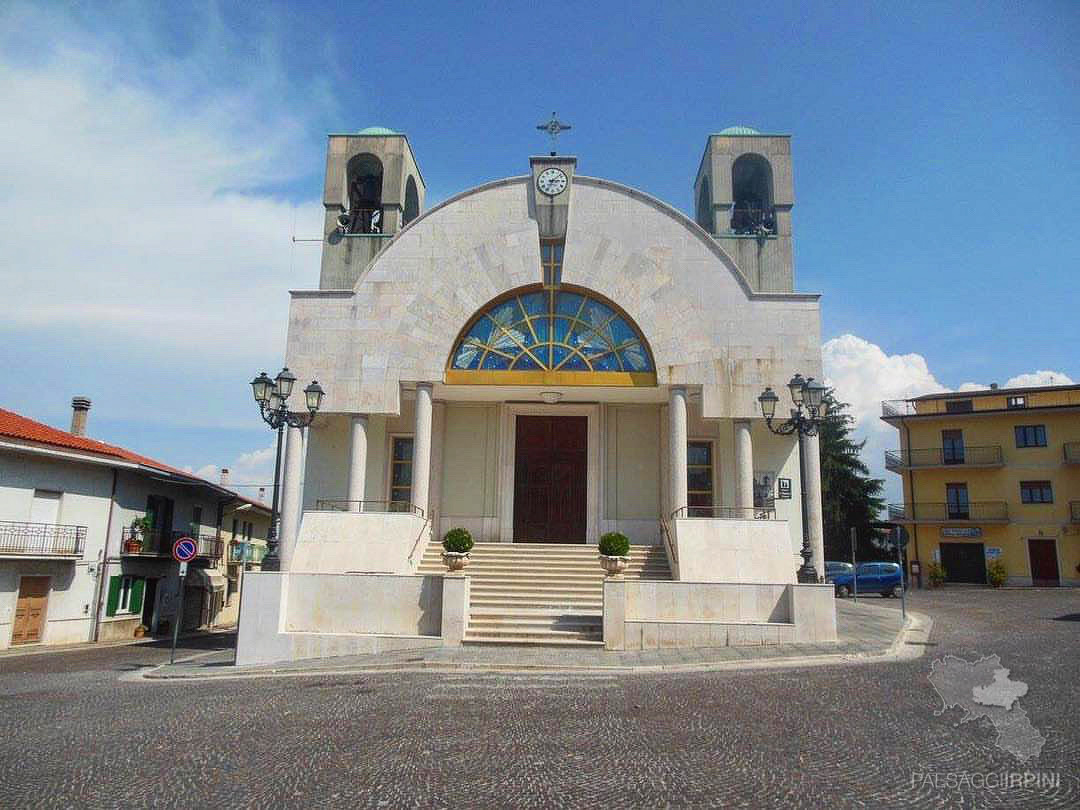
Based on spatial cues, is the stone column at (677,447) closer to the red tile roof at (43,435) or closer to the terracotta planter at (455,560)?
the terracotta planter at (455,560)

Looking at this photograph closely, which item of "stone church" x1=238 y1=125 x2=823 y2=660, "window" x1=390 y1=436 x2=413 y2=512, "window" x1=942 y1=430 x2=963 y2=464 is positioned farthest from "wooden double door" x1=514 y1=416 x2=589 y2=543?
"window" x1=942 y1=430 x2=963 y2=464

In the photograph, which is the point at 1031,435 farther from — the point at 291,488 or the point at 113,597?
the point at 113,597

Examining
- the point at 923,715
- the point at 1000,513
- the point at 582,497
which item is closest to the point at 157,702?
the point at 923,715

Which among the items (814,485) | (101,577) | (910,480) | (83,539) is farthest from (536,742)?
(910,480)

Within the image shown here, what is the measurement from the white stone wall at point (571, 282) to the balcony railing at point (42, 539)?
995 cm

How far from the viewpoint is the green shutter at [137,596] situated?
25859 millimetres

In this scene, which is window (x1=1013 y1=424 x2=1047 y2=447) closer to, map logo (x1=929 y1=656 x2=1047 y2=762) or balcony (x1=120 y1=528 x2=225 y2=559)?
map logo (x1=929 y1=656 x2=1047 y2=762)

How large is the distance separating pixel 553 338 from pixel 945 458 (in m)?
29.2

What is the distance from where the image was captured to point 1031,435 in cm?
3734

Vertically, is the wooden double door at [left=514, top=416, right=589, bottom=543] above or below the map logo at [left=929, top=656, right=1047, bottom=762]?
above

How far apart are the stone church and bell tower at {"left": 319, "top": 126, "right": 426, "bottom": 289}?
2.98 metres

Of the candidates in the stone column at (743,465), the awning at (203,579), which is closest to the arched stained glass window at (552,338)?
the stone column at (743,465)

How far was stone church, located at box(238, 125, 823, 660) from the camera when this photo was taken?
18.5 m

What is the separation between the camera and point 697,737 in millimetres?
6840
